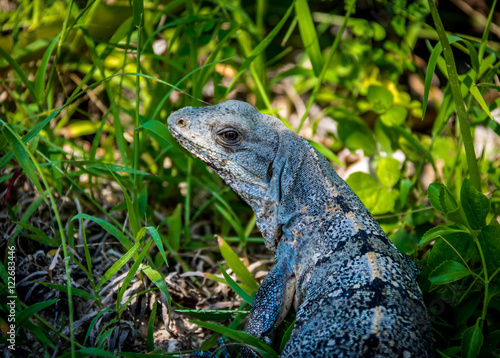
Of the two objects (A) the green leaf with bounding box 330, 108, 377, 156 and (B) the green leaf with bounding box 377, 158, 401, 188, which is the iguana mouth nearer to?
(B) the green leaf with bounding box 377, 158, 401, 188

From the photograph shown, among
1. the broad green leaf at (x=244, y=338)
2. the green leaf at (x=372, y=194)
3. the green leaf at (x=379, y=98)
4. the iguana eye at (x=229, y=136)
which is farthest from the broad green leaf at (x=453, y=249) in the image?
the green leaf at (x=379, y=98)

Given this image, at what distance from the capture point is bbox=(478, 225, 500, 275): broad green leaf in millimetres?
2832

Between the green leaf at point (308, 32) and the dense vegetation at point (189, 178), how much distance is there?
0.01 m

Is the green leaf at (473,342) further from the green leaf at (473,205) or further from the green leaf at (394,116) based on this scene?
the green leaf at (394,116)

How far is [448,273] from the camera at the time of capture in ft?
8.91

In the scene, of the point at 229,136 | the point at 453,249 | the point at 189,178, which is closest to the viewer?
the point at 453,249

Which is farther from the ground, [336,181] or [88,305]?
[336,181]

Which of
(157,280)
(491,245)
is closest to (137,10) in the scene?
(157,280)

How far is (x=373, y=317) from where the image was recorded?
2479 mm

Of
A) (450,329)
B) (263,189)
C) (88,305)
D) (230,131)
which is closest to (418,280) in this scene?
(450,329)

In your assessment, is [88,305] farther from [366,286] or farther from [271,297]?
[366,286]

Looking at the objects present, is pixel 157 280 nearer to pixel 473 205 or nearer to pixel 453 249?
pixel 453 249

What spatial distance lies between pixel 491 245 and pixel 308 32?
2.40 m

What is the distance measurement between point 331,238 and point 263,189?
2.23ft
